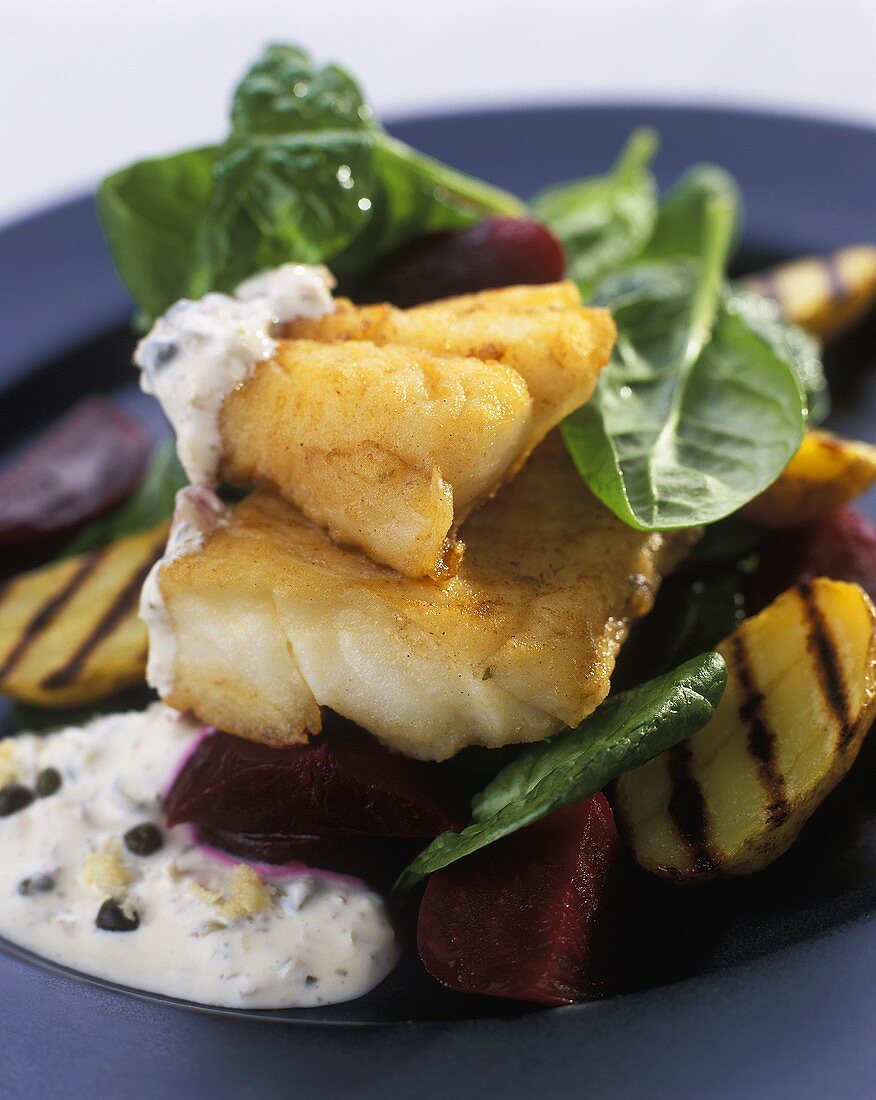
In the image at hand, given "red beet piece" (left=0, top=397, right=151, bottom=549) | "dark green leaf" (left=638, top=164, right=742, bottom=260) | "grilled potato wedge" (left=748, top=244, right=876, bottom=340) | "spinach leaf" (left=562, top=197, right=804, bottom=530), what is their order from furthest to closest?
"dark green leaf" (left=638, top=164, right=742, bottom=260) → "grilled potato wedge" (left=748, top=244, right=876, bottom=340) → "red beet piece" (left=0, top=397, right=151, bottom=549) → "spinach leaf" (left=562, top=197, right=804, bottom=530)

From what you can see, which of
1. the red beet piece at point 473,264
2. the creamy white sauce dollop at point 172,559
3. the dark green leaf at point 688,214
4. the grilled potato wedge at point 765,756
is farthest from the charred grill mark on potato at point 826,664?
the dark green leaf at point 688,214

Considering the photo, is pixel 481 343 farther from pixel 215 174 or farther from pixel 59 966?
pixel 59 966

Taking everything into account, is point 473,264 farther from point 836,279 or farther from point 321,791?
point 321,791

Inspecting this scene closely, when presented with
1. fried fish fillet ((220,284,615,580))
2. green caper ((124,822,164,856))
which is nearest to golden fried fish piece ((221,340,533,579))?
fried fish fillet ((220,284,615,580))

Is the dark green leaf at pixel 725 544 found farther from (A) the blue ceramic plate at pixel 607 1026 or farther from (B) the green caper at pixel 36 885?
(B) the green caper at pixel 36 885

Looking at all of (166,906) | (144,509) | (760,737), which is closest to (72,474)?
(144,509)

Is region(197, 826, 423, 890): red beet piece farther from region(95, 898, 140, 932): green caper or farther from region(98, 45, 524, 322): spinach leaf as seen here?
region(98, 45, 524, 322): spinach leaf

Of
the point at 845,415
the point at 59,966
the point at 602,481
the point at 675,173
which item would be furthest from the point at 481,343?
the point at 675,173
